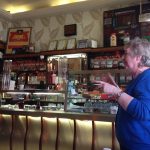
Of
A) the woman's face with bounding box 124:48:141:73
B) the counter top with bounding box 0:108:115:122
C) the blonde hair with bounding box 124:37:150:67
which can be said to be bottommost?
the counter top with bounding box 0:108:115:122

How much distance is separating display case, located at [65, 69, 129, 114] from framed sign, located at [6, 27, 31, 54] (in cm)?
392

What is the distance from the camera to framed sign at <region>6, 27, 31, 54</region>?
743 centimetres

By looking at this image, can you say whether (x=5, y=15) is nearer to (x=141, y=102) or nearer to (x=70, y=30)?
(x=70, y=30)

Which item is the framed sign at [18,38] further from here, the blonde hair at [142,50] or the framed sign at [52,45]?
the blonde hair at [142,50]

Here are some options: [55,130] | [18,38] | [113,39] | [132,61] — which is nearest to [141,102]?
[132,61]

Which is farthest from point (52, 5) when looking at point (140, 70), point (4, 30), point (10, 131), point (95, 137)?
point (140, 70)

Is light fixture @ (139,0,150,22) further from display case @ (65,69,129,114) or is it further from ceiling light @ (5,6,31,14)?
ceiling light @ (5,6,31,14)

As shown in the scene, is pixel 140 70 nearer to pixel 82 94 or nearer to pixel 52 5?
pixel 82 94

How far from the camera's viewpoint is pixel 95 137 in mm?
3484

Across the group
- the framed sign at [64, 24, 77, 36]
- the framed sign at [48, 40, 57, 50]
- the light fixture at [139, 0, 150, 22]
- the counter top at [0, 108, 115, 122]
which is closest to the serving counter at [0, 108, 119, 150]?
the counter top at [0, 108, 115, 122]

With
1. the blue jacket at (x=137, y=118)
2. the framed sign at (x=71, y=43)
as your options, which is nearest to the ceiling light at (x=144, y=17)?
the framed sign at (x=71, y=43)

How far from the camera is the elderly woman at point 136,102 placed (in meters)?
1.79

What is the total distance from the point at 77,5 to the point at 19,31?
6.28ft

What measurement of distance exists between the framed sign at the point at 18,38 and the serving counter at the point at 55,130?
3.40 meters
